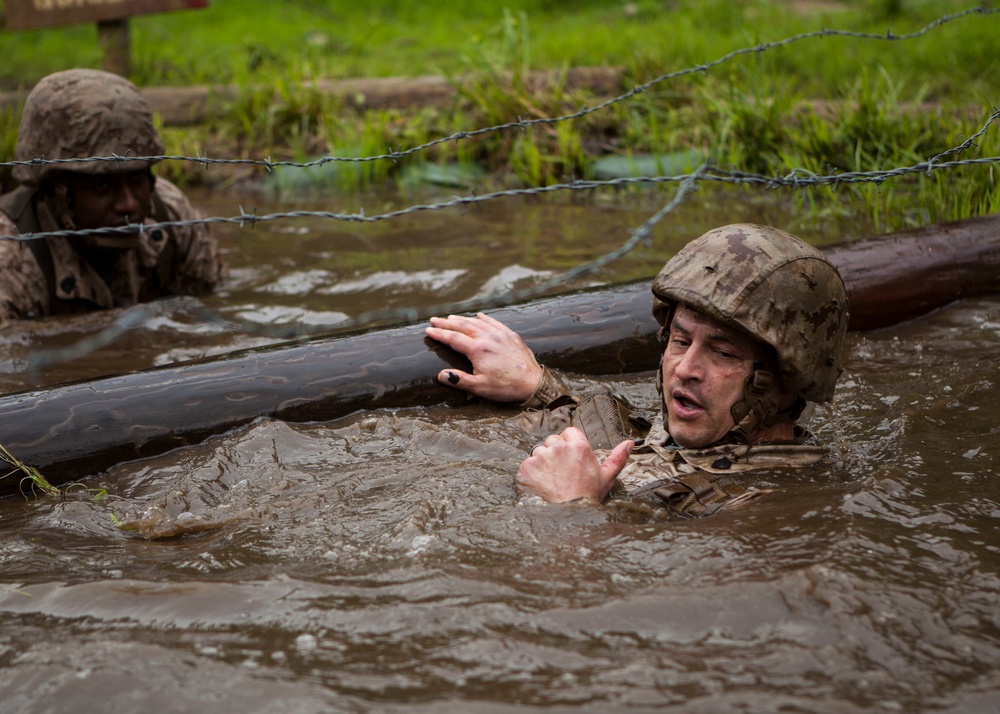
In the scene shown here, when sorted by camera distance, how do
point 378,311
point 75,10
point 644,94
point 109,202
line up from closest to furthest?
1. point 109,202
2. point 378,311
3. point 644,94
4. point 75,10

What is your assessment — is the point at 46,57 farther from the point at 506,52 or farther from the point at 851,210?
the point at 851,210

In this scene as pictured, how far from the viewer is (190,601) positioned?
2939 mm

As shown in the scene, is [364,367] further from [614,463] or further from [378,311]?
[378,311]

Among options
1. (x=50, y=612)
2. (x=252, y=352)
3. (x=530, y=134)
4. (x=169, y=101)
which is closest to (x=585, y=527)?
(x=50, y=612)

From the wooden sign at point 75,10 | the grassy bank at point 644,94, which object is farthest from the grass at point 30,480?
the wooden sign at point 75,10

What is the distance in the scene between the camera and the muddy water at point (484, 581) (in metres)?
2.51

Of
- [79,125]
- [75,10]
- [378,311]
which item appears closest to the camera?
[79,125]

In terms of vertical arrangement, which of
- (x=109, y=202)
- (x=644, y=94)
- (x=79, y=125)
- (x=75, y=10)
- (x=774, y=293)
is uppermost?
(x=75, y=10)

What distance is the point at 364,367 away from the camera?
468cm

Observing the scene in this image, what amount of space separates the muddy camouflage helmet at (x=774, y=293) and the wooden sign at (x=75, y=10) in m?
7.58

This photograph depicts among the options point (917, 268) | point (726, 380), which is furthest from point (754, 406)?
point (917, 268)

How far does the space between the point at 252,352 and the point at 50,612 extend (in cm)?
185

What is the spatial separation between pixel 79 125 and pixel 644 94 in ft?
16.7

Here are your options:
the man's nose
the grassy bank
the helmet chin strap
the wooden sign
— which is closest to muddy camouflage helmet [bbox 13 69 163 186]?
the grassy bank
